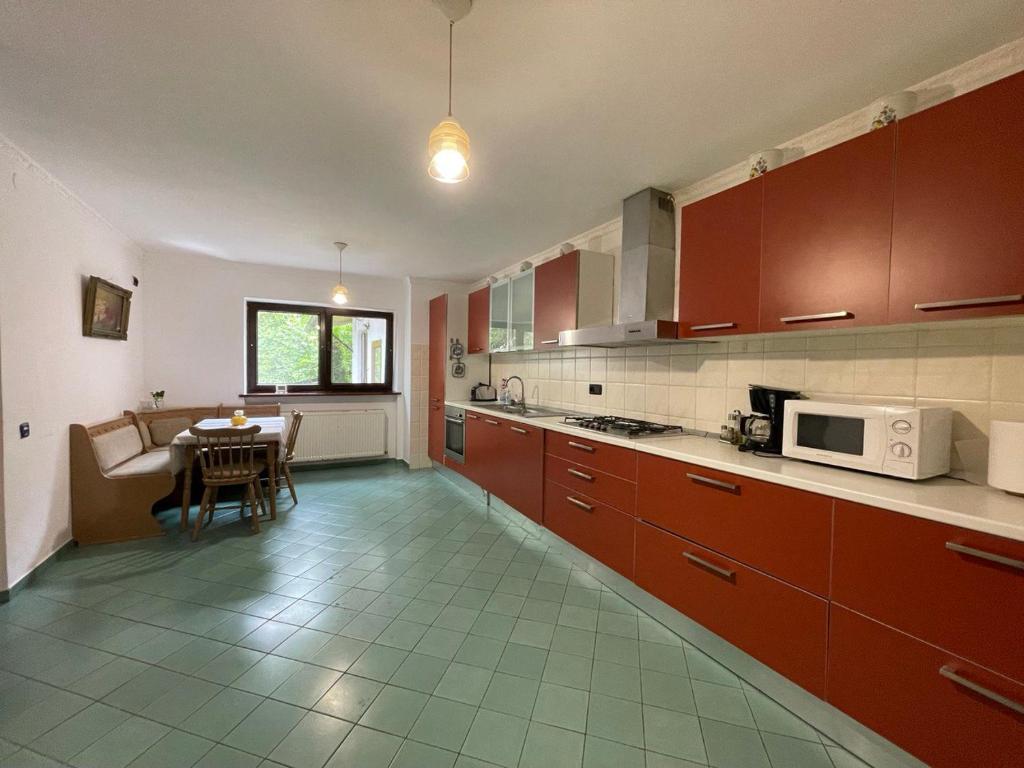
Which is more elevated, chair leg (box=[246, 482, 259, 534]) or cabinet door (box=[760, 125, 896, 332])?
cabinet door (box=[760, 125, 896, 332])

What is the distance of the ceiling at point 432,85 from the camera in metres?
1.22

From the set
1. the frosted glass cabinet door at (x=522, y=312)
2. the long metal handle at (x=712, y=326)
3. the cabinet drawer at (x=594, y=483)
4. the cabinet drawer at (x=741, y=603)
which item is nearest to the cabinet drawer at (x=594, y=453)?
the cabinet drawer at (x=594, y=483)

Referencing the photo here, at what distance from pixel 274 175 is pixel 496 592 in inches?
105

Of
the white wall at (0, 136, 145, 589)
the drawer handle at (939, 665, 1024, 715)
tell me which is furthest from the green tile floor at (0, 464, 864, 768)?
the drawer handle at (939, 665, 1024, 715)

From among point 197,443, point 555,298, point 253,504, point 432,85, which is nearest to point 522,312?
point 555,298

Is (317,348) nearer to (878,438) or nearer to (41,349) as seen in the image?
(41,349)

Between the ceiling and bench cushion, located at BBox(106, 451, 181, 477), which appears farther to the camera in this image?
bench cushion, located at BBox(106, 451, 181, 477)

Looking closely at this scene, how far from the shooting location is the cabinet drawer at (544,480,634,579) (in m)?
2.04

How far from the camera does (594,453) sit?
224cm

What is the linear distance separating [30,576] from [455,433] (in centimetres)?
287

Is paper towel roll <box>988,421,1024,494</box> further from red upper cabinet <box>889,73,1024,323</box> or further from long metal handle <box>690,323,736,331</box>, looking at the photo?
long metal handle <box>690,323,736,331</box>

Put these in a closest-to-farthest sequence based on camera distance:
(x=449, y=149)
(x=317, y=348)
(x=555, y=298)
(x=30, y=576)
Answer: (x=449, y=149) < (x=30, y=576) < (x=555, y=298) < (x=317, y=348)

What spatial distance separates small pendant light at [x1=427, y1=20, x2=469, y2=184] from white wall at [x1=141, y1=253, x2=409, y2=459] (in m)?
3.99

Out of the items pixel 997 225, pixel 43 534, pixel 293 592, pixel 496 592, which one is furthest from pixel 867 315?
pixel 43 534
